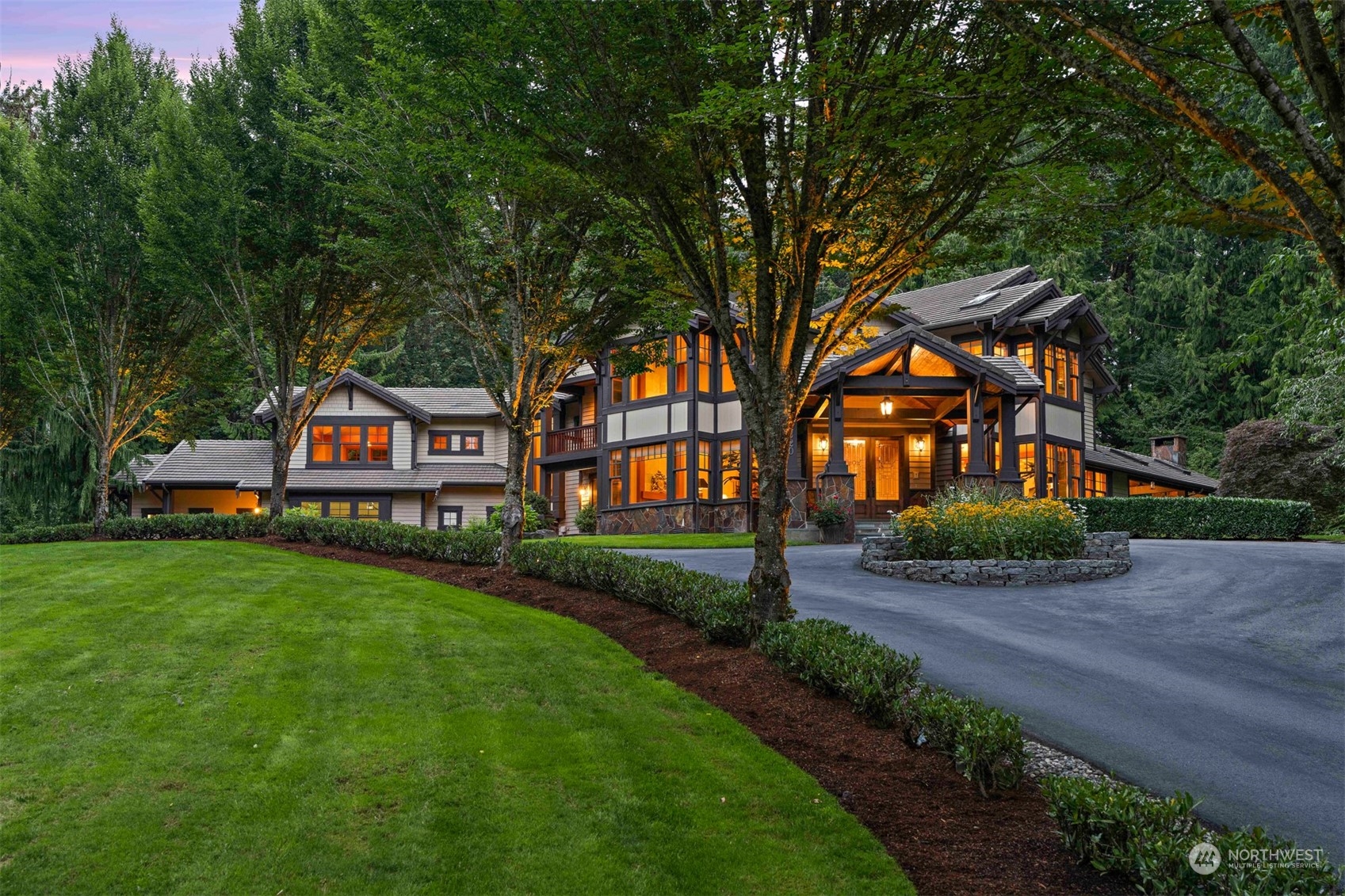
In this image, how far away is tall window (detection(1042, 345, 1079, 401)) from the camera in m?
29.6

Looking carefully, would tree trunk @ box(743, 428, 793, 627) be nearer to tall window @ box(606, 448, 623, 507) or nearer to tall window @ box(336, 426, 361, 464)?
tall window @ box(606, 448, 623, 507)

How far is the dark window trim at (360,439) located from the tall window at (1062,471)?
25.6 m

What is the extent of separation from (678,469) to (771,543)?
19.1 m

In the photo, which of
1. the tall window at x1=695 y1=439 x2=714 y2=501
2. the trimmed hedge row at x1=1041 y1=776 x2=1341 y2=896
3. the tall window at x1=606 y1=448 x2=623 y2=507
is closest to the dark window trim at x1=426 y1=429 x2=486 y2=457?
the tall window at x1=606 y1=448 x2=623 y2=507

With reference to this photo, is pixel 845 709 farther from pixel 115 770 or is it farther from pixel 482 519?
pixel 482 519

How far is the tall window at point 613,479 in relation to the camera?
31016mm

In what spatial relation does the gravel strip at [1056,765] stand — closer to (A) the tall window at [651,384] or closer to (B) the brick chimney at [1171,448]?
(A) the tall window at [651,384]

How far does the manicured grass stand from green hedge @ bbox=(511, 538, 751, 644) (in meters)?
6.34

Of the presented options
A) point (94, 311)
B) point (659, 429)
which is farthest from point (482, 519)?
point (94, 311)

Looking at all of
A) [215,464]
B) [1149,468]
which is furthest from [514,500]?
[1149,468]

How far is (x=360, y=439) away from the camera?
115 ft

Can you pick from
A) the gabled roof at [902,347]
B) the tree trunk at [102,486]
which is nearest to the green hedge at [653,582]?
the gabled roof at [902,347]

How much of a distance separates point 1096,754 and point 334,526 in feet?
60.8

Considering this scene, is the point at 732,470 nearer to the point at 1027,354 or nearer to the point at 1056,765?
the point at 1027,354
